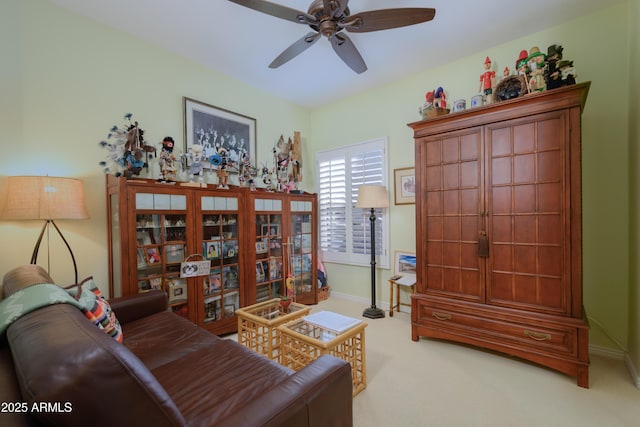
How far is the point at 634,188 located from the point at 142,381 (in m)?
3.24

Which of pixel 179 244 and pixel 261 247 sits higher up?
pixel 179 244

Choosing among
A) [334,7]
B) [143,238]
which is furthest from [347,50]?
[143,238]

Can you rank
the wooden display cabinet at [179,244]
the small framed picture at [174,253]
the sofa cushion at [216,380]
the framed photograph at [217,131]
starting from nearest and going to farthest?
the sofa cushion at [216,380] → the wooden display cabinet at [179,244] → the small framed picture at [174,253] → the framed photograph at [217,131]

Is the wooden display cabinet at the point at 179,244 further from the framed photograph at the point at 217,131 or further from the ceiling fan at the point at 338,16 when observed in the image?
the ceiling fan at the point at 338,16

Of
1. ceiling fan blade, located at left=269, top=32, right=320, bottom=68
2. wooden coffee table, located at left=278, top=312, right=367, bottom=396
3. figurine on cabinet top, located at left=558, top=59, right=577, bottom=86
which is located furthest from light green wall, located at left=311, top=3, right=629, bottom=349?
wooden coffee table, located at left=278, top=312, right=367, bottom=396

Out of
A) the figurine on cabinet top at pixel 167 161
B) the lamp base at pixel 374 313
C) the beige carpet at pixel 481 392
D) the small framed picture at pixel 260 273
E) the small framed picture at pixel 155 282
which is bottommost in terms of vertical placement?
the beige carpet at pixel 481 392

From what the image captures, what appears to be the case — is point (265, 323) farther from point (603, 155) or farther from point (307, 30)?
point (603, 155)

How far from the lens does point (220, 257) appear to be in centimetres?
278

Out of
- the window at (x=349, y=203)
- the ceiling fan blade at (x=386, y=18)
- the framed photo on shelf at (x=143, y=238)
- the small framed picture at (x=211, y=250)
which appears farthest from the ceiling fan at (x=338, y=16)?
the small framed picture at (x=211, y=250)

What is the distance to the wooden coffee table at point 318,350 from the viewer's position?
1814 mm

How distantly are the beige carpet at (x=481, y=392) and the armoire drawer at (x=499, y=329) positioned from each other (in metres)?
0.20

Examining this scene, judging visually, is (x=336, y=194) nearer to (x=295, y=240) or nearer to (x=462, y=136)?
(x=295, y=240)

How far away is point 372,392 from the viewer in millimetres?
1891

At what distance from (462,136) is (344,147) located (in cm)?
180
